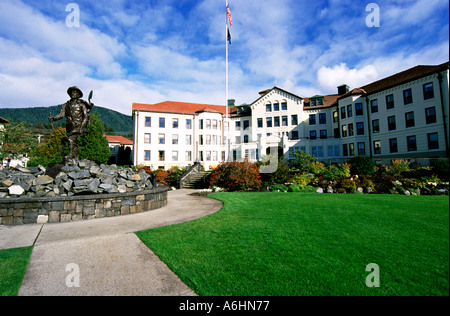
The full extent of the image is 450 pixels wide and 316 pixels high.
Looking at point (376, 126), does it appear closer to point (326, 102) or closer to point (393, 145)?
point (393, 145)

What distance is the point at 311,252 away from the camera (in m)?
3.91

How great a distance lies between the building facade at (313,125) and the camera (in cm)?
2433

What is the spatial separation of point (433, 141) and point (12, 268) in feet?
110

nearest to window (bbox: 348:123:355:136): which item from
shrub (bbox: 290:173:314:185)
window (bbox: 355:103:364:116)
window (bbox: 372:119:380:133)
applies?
window (bbox: 355:103:364:116)

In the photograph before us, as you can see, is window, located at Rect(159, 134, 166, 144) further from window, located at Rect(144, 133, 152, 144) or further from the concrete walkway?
the concrete walkway

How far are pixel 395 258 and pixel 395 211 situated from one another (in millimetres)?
4048

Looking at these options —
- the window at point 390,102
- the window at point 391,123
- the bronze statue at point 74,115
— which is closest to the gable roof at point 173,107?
the window at point 390,102

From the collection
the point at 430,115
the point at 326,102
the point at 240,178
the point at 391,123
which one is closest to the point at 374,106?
the point at 391,123

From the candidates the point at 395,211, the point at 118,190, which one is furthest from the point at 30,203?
the point at 395,211

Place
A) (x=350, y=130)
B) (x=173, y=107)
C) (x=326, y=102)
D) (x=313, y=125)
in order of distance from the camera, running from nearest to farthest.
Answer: (x=350, y=130), (x=313, y=125), (x=326, y=102), (x=173, y=107)

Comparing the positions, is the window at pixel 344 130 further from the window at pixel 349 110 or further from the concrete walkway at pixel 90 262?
the concrete walkway at pixel 90 262

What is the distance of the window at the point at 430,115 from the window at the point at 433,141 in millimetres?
1525
